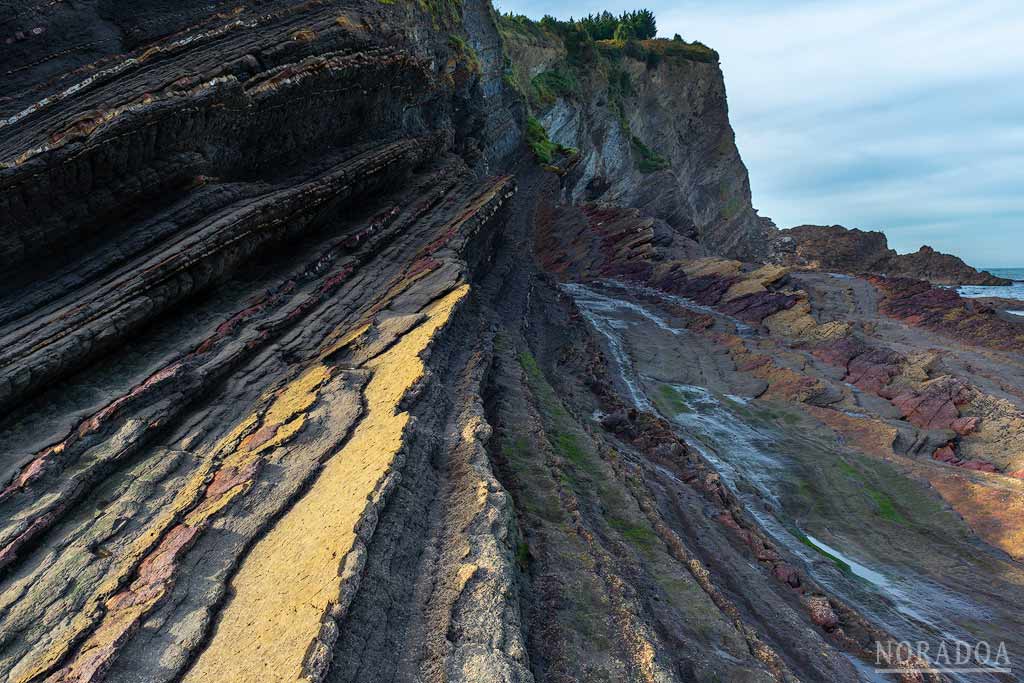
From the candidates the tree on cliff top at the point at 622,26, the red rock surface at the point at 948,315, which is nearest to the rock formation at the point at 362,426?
the red rock surface at the point at 948,315

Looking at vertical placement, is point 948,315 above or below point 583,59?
below

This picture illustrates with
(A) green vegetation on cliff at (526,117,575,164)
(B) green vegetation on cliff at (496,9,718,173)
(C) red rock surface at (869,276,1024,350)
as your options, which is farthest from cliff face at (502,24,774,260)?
(C) red rock surface at (869,276,1024,350)

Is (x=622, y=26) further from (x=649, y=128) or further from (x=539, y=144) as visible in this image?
(x=539, y=144)

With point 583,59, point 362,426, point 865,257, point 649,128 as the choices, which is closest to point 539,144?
point 583,59

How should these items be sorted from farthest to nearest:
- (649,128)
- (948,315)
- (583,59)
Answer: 1. (649,128)
2. (583,59)
3. (948,315)

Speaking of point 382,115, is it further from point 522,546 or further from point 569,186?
point 569,186

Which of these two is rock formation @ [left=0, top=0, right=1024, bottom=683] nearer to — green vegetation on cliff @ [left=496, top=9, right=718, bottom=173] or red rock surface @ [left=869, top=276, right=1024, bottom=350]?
red rock surface @ [left=869, top=276, right=1024, bottom=350]
